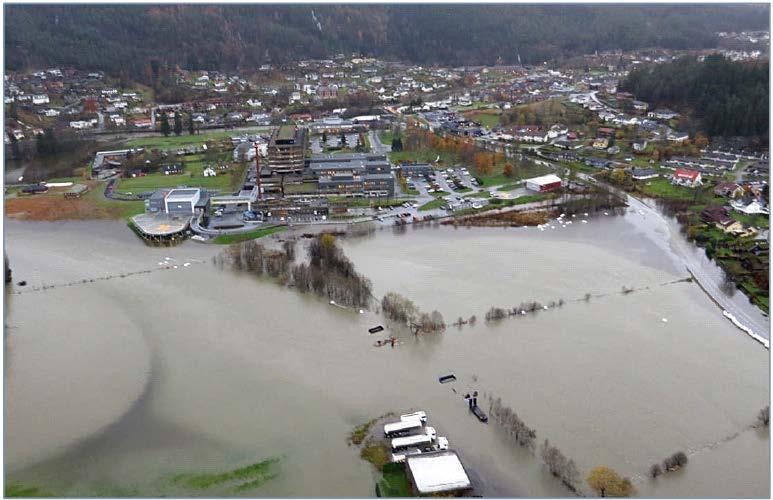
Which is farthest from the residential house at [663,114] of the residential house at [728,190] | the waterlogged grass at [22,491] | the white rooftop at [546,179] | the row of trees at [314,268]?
the waterlogged grass at [22,491]

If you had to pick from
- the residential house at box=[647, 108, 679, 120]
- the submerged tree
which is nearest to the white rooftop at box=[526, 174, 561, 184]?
the residential house at box=[647, 108, 679, 120]

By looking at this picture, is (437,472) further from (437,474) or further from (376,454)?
(376,454)

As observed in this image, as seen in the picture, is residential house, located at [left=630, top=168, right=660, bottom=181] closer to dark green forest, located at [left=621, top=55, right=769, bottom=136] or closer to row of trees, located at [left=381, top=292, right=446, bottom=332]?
dark green forest, located at [left=621, top=55, right=769, bottom=136]

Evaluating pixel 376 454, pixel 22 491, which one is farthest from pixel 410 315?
pixel 22 491

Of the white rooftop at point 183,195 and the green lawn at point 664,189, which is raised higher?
the white rooftop at point 183,195

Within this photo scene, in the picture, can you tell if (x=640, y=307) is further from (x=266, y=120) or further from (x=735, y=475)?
(x=266, y=120)

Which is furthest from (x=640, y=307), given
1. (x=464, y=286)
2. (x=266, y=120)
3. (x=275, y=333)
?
(x=266, y=120)

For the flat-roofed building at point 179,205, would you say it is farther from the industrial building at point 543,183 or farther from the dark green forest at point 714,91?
the dark green forest at point 714,91
